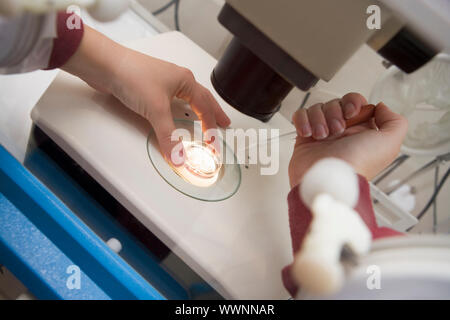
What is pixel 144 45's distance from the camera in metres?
0.42

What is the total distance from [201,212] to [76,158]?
12 cm

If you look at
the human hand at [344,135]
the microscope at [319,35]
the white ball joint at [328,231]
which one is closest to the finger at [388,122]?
the human hand at [344,135]

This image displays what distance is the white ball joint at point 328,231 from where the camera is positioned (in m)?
0.16

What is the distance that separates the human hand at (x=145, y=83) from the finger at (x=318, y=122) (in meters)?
0.08

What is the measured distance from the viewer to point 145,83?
0.36 m

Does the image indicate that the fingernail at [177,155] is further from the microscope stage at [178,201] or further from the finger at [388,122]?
the finger at [388,122]

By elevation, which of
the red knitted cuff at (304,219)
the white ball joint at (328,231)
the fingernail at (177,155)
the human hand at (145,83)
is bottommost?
the fingernail at (177,155)

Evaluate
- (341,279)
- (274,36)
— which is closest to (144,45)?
(274,36)

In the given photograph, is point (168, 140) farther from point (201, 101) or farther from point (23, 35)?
point (23, 35)

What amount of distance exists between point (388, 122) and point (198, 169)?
19 centimetres

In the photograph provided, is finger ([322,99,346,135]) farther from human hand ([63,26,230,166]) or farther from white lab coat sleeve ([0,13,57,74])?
white lab coat sleeve ([0,13,57,74])

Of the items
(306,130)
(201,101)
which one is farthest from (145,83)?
(306,130)

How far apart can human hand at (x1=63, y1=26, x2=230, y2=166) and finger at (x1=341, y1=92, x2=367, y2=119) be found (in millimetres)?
114

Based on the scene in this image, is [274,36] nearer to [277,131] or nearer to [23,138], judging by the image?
[277,131]
